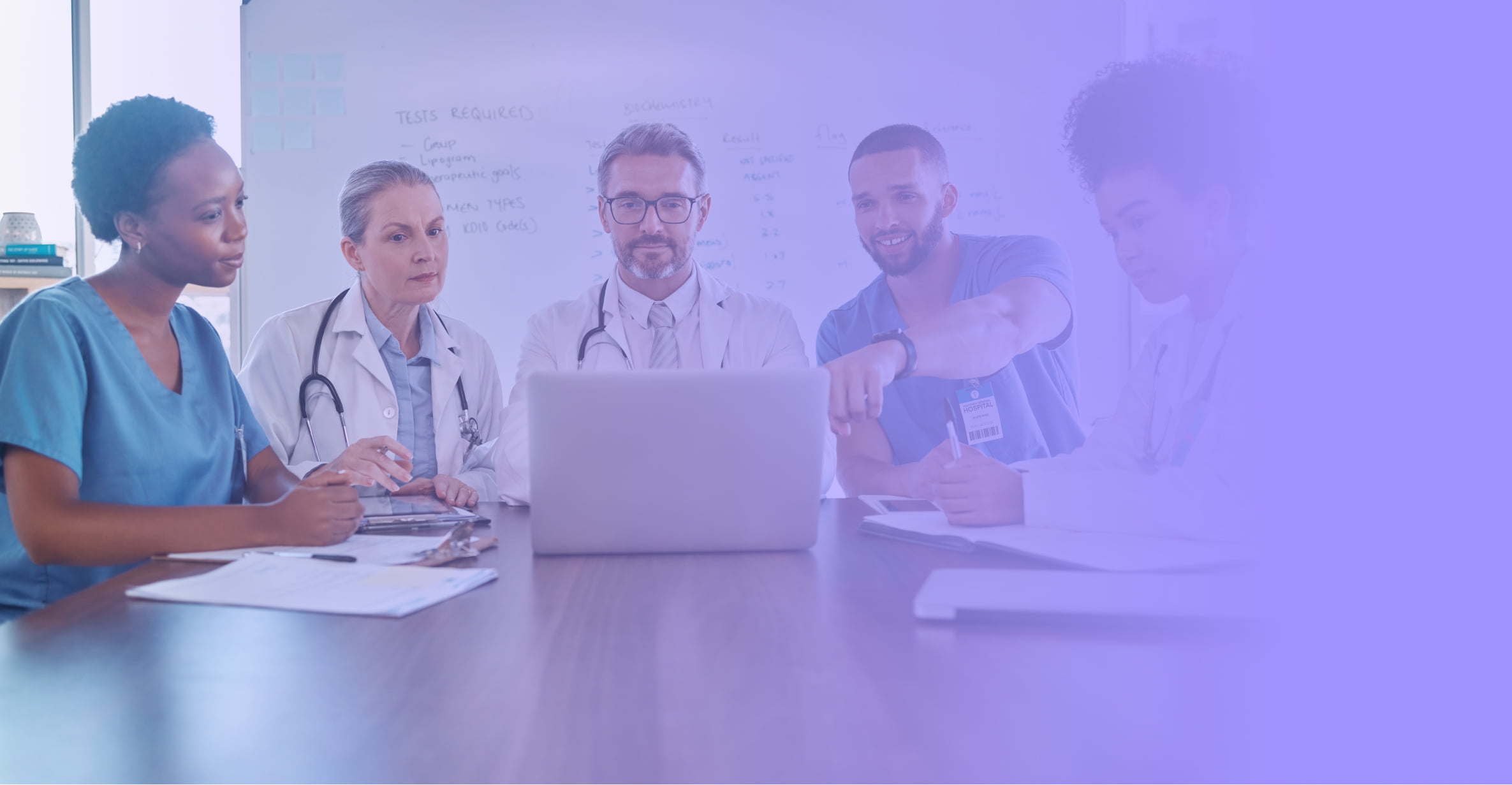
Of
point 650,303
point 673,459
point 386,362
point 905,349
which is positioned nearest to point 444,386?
point 386,362

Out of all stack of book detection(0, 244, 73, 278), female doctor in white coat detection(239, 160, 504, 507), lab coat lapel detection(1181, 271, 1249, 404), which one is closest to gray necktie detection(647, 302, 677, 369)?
female doctor in white coat detection(239, 160, 504, 507)

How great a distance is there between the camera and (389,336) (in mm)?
2340

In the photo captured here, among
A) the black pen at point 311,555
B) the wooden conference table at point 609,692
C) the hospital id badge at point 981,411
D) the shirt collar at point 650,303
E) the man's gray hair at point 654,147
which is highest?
the man's gray hair at point 654,147

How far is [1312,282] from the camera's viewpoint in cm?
58

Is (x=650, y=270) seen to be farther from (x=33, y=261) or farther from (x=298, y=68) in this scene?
(x=33, y=261)

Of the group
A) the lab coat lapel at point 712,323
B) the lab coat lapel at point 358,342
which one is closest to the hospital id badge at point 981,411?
Result: the lab coat lapel at point 712,323

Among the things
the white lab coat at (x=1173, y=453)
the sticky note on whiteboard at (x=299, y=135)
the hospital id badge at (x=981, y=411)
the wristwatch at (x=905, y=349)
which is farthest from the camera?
the sticky note on whiteboard at (x=299, y=135)

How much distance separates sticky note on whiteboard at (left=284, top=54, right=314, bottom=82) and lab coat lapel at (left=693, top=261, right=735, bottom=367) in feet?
4.94

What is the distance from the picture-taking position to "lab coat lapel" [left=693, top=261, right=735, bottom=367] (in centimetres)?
235

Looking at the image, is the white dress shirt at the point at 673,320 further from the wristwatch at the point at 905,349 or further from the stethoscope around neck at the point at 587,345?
the wristwatch at the point at 905,349

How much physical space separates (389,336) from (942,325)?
53.5 inches

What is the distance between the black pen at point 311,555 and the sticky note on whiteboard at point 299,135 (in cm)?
222

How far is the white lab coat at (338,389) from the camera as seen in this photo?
2.23 meters

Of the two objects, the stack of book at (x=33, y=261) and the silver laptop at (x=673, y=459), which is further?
the stack of book at (x=33, y=261)
